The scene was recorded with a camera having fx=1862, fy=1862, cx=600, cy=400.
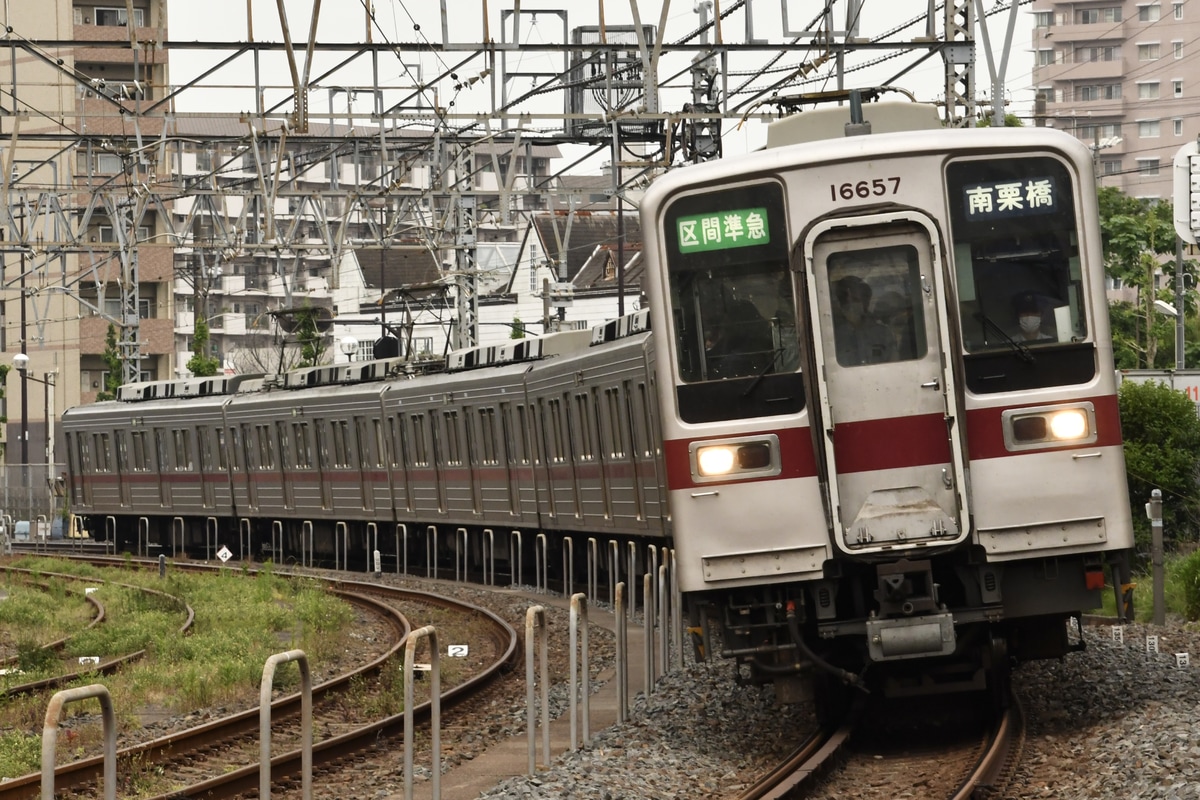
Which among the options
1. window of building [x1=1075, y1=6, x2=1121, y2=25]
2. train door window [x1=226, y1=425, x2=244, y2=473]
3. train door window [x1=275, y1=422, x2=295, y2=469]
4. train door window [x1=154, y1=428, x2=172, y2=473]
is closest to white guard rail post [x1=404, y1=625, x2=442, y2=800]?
train door window [x1=275, y1=422, x2=295, y2=469]

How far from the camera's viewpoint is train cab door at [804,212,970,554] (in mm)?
9102

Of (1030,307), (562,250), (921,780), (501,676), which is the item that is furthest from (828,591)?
(562,250)

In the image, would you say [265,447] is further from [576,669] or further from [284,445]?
[576,669]

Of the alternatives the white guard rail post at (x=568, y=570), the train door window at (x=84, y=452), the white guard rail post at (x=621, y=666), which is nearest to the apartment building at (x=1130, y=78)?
the train door window at (x=84, y=452)

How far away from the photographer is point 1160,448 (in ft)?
69.3

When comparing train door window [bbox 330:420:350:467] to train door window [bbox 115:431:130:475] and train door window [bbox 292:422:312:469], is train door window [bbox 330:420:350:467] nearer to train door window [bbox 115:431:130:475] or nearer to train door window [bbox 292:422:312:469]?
train door window [bbox 292:422:312:469]

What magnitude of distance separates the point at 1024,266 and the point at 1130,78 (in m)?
→ 99.8

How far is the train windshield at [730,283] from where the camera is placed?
933 cm

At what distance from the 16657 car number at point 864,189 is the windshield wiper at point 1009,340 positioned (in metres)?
0.75

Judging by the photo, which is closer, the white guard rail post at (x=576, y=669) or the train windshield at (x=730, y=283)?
the train windshield at (x=730, y=283)

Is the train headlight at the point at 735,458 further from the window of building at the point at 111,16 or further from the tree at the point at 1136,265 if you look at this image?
the window of building at the point at 111,16

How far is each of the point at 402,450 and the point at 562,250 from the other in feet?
21.7

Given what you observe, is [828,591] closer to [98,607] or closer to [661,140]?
[98,607]

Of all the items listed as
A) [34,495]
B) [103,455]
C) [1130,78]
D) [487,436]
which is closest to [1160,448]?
[487,436]
